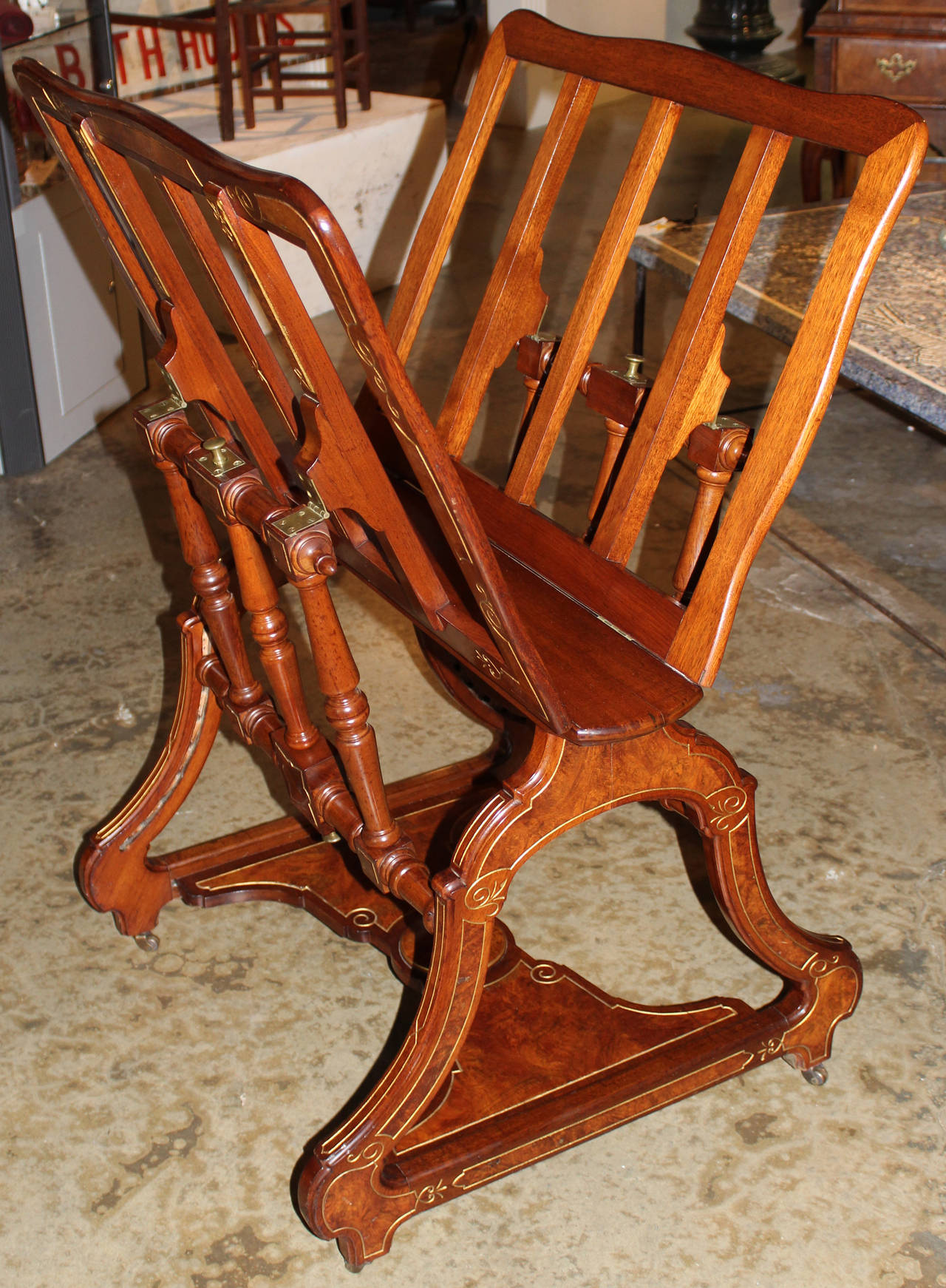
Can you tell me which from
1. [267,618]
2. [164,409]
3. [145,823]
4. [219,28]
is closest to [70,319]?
[219,28]

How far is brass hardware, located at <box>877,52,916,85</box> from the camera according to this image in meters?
4.37

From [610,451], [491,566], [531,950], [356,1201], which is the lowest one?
[531,950]

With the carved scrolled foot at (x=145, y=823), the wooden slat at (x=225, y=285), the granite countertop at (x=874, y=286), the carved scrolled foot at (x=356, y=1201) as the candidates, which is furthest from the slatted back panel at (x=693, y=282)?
the granite countertop at (x=874, y=286)

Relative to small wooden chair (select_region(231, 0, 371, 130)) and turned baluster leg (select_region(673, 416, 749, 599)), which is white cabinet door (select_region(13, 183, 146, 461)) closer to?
small wooden chair (select_region(231, 0, 371, 130))

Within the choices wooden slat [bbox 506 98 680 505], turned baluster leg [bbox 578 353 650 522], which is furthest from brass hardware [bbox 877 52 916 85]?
turned baluster leg [bbox 578 353 650 522]

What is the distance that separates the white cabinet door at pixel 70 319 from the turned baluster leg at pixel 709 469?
9.08 ft

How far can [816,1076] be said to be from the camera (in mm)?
1852

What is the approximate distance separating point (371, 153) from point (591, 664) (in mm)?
4155

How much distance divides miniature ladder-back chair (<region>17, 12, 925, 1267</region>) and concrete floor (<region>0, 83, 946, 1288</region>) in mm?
104

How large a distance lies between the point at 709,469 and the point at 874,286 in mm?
1935

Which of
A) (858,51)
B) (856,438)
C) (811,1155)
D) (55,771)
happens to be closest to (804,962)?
(811,1155)

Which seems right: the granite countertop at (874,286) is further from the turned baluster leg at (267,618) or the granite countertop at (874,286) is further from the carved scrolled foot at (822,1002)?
the turned baluster leg at (267,618)

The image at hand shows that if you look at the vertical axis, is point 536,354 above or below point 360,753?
above

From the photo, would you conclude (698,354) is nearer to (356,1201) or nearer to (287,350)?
(287,350)
